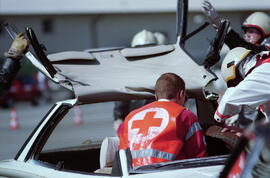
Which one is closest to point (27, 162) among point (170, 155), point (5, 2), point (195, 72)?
point (170, 155)

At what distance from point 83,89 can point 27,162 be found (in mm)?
696

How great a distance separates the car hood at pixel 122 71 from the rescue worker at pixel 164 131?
2.39 feet

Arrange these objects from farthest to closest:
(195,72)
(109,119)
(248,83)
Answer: (109,119)
(195,72)
(248,83)

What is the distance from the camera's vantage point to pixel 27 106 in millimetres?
27203

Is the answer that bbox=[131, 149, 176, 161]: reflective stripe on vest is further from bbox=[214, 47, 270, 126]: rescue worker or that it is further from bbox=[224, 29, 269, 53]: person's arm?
bbox=[224, 29, 269, 53]: person's arm

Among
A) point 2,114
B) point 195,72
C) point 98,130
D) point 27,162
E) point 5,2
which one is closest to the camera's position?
point 27,162

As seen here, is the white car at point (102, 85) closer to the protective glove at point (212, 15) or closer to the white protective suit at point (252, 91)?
the protective glove at point (212, 15)

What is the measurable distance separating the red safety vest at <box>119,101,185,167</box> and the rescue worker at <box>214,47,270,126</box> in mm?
452

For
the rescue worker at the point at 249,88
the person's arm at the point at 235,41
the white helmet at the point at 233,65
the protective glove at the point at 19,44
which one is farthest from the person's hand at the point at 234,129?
the protective glove at the point at 19,44

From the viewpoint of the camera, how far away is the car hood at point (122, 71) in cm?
545

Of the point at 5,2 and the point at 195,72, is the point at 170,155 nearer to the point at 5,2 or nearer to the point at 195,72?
the point at 195,72

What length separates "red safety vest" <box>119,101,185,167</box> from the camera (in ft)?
14.9

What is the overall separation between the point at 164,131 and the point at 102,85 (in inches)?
44.5

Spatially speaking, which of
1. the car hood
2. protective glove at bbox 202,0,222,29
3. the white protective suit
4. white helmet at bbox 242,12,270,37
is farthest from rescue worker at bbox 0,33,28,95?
white helmet at bbox 242,12,270,37
